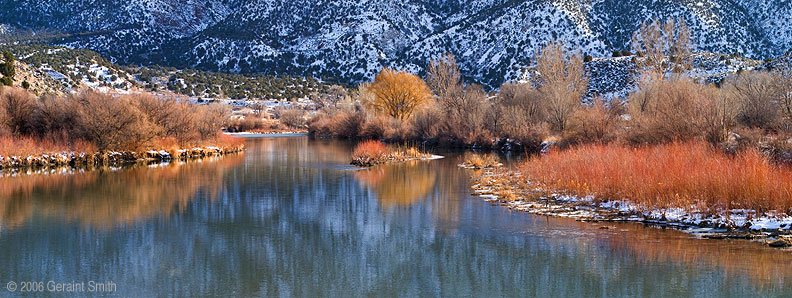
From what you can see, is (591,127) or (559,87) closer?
(591,127)

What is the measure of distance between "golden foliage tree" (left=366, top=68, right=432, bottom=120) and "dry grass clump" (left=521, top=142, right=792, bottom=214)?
38.9 m

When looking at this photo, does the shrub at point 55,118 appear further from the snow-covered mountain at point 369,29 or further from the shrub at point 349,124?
the snow-covered mountain at point 369,29

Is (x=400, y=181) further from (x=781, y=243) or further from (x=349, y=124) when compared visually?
(x=349, y=124)

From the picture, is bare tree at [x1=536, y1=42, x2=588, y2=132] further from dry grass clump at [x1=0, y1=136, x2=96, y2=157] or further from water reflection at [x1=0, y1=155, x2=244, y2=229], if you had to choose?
dry grass clump at [x1=0, y1=136, x2=96, y2=157]

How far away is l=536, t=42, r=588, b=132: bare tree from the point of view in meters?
39.7

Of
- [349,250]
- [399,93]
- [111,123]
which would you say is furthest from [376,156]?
[399,93]

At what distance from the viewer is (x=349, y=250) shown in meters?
12.5

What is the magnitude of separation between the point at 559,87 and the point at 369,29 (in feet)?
253

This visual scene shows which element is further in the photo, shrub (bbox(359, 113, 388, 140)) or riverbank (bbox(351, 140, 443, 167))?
shrub (bbox(359, 113, 388, 140))

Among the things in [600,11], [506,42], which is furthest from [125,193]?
[600,11]

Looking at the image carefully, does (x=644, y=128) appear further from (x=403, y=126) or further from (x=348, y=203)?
(x=403, y=126)

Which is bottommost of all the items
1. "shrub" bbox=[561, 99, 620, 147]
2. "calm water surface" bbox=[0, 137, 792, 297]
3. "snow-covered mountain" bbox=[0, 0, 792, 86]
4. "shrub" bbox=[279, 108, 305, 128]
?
"calm water surface" bbox=[0, 137, 792, 297]

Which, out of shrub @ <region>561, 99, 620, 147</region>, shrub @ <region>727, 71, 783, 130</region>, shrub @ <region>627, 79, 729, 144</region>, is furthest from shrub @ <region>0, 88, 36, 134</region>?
shrub @ <region>727, 71, 783, 130</region>

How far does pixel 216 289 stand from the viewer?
32.7 feet
